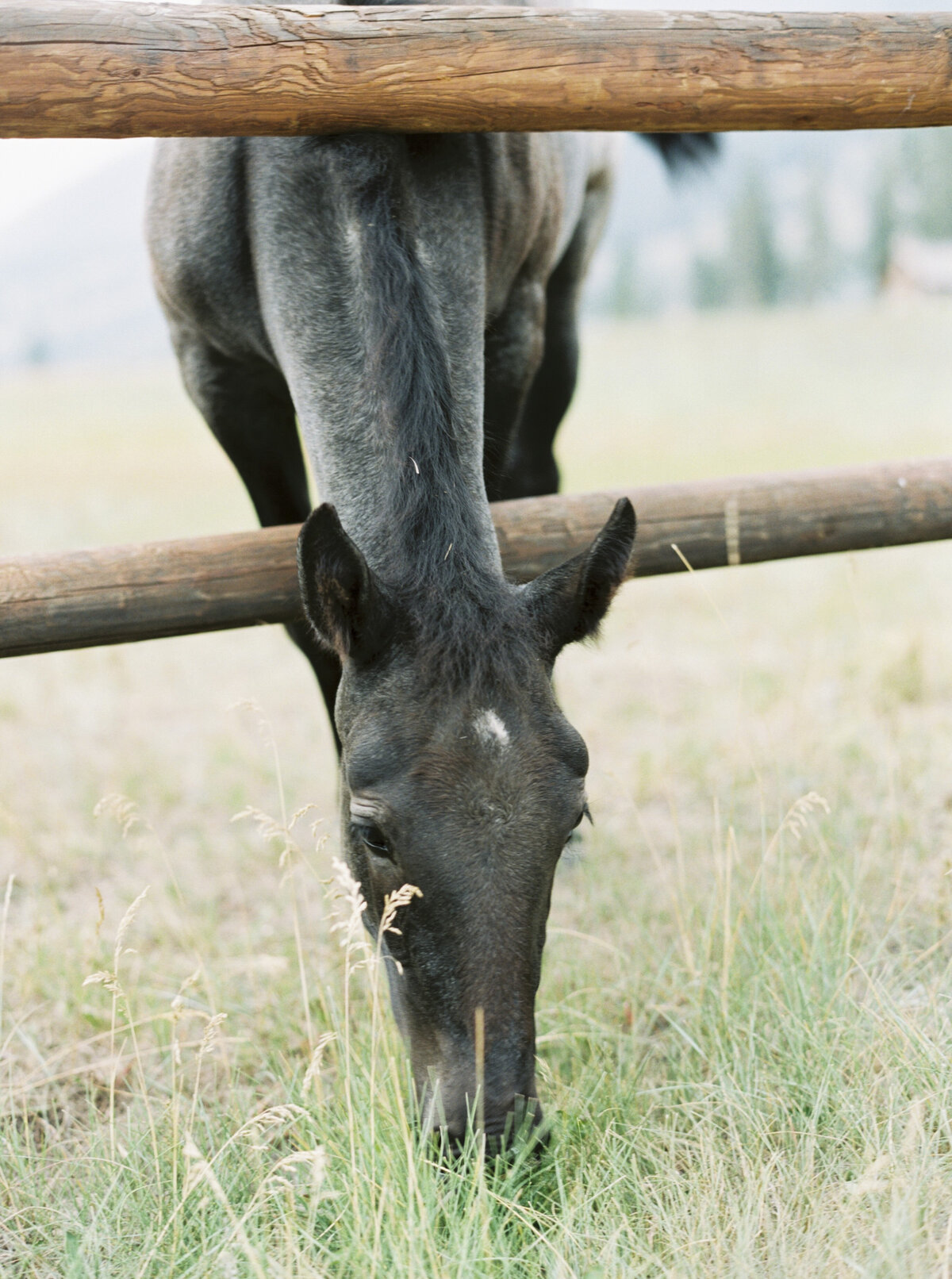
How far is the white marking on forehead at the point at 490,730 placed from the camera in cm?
198

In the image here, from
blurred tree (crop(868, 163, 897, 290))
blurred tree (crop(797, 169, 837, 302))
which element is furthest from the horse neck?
blurred tree (crop(797, 169, 837, 302))

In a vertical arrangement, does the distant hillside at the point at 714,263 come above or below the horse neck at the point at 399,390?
below

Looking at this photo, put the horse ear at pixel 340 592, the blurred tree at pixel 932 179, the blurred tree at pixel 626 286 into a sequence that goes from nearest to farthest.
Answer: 1. the horse ear at pixel 340 592
2. the blurred tree at pixel 932 179
3. the blurred tree at pixel 626 286

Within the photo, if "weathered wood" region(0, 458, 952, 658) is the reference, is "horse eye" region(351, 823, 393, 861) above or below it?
below

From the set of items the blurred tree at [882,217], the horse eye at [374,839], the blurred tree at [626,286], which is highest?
the horse eye at [374,839]

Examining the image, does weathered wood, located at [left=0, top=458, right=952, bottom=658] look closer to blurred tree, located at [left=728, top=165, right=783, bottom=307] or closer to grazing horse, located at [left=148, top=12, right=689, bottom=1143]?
grazing horse, located at [left=148, top=12, right=689, bottom=1143]

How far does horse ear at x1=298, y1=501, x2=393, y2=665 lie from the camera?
2.04 meters

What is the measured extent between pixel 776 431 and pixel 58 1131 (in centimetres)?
1673

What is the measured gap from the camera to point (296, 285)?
2.76 meters

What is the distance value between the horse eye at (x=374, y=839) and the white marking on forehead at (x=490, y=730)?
0.90 ft

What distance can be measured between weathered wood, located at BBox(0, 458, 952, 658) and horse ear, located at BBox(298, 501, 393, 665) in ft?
2.24

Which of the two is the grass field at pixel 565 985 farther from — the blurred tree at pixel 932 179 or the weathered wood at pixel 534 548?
the blurred tree at pixel 932 179

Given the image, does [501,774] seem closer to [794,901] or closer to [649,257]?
[794,901]

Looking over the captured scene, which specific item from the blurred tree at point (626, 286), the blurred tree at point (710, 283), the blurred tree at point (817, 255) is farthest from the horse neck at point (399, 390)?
the blurred tree at point (626, 286)
